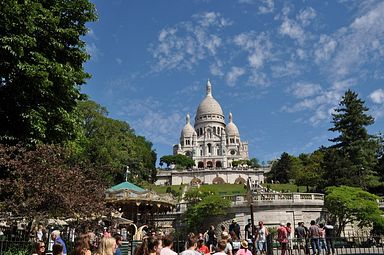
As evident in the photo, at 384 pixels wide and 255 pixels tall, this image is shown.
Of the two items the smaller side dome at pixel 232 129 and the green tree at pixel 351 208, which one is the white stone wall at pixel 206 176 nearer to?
the smaller side dome at pixel 232 129

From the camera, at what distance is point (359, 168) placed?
45906 mm

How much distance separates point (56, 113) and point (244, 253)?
439 inches

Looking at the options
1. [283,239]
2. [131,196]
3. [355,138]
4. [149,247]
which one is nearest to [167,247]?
[149,247]

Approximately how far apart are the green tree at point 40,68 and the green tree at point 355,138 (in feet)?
119

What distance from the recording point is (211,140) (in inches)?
4820

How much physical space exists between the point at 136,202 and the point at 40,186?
42.0 feet

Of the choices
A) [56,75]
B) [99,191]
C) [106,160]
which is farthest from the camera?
[106,160]

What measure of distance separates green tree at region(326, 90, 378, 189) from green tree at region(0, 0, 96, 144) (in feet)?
119

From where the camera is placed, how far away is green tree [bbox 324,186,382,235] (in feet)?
101

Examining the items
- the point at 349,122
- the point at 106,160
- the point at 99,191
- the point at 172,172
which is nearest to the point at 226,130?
the point at 172,172

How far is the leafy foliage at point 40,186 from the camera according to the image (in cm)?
1422

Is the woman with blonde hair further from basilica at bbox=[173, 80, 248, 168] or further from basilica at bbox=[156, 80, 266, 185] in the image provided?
basilica at bbox=[173, 80, 248, 168]

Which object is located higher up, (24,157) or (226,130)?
(226,130)

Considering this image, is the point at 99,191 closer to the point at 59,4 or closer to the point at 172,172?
the point at 59,4
